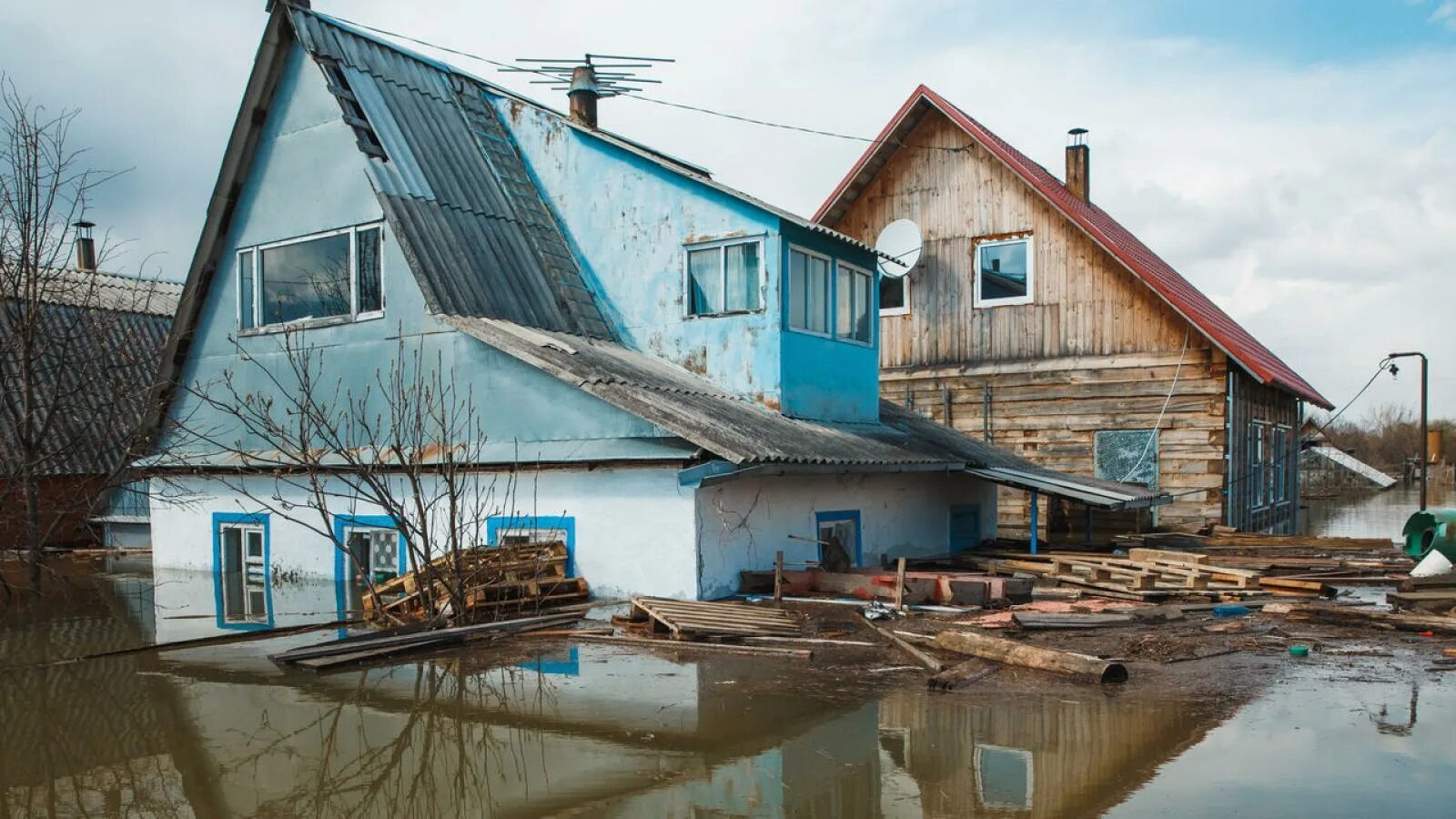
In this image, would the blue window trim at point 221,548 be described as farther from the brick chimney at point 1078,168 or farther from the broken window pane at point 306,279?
the brick chimney at point 1078,168

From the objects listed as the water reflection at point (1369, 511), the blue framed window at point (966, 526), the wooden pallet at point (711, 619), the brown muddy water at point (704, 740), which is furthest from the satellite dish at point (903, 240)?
the brown muddy water at point (704, 740)

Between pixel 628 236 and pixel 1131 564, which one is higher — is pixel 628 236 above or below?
above

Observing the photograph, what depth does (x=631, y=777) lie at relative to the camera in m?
6.61

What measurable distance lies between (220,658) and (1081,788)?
802 cm

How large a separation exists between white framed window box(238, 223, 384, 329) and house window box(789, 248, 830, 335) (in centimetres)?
547

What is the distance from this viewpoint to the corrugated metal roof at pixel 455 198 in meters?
14.7

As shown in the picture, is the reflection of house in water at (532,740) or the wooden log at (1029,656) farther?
the wooden log at (1029,656)

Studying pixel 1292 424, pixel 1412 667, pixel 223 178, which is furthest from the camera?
pixel 1292 424

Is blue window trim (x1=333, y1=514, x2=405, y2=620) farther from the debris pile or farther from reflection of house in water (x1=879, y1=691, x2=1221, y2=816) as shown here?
reflection of house in water (x1=879, y1=691, x2=1221, y2=816)

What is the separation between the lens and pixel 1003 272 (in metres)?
22.8

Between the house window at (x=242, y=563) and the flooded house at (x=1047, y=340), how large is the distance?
1203 cm

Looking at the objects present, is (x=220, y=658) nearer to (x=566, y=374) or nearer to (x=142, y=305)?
(x=566, y=374)

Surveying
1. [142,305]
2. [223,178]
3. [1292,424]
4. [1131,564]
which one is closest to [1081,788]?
[1131,564]

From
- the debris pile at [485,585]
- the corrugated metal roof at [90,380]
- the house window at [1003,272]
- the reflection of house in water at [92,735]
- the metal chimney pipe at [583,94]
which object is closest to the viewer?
the reflection of house in water at [92,735]
